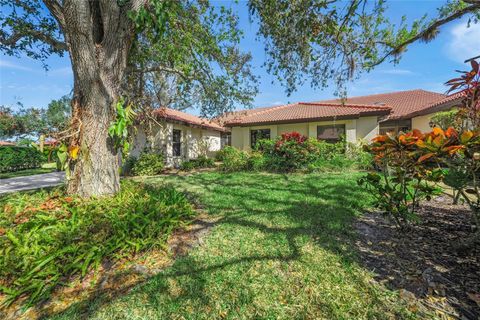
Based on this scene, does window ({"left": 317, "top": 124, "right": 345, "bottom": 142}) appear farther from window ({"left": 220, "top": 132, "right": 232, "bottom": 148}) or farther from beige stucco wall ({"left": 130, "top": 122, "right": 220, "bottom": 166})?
window ({"left": 220, "top": 132, "right": 232, "bottom": 148})

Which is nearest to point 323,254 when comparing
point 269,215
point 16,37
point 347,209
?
point 269,215

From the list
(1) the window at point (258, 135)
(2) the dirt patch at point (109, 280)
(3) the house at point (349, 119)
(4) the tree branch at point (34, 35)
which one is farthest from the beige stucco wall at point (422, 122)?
(4) the tree branch at point (34, 35)

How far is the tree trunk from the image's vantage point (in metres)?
4.02

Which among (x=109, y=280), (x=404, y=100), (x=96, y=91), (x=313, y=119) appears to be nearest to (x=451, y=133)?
(x=109, y=280)

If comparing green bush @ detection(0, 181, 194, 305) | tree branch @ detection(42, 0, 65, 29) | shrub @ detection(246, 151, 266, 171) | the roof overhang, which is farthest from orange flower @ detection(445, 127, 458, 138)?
the roof overhang

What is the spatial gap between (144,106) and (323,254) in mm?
7459

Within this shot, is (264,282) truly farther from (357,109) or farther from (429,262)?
(357,109)

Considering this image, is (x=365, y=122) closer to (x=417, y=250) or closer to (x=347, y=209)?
(x=347, y=209)

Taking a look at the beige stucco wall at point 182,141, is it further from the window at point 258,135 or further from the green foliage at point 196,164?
the window at point 258,135

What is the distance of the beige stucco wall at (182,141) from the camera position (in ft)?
39.0

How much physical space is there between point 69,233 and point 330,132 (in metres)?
13.9

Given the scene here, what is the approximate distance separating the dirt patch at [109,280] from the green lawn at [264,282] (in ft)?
0.43

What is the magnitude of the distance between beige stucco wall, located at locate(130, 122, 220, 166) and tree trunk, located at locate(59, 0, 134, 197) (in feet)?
16.8

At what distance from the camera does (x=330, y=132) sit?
44.7 feet
